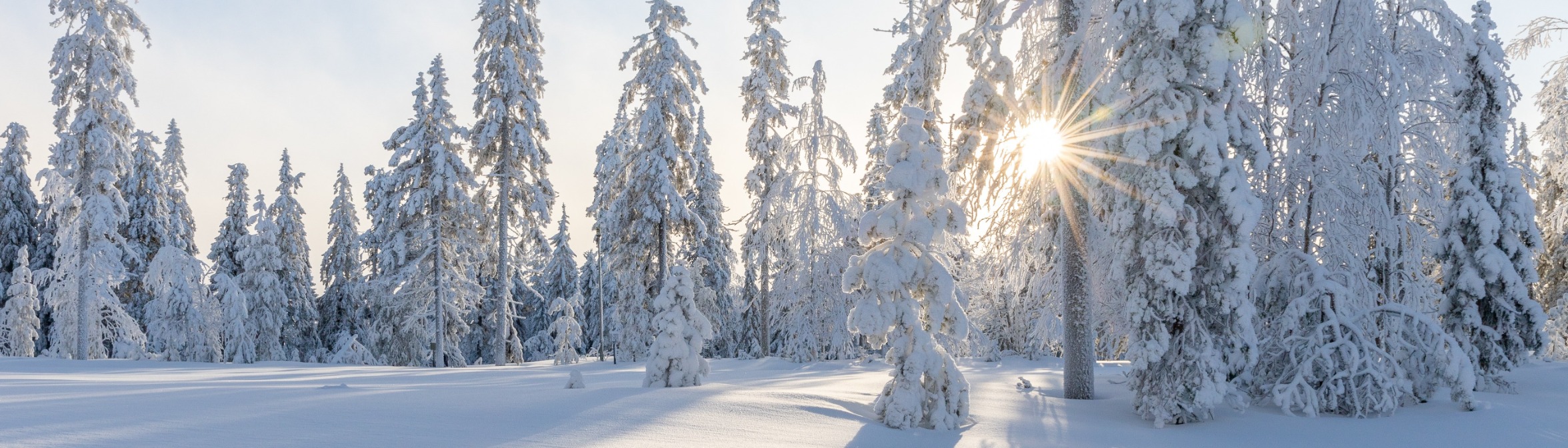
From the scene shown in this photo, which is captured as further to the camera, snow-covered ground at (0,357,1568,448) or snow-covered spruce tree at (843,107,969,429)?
snow-covered spruce tree at (843,107,969,429)

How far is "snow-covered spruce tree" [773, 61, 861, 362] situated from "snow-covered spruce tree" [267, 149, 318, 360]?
25.4m

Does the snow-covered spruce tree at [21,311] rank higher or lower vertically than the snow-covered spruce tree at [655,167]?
lower

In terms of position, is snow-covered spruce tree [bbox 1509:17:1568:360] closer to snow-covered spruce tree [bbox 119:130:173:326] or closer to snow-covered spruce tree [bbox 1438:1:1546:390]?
snow-covered spruce tree [bbox 1438:1:1546:390]

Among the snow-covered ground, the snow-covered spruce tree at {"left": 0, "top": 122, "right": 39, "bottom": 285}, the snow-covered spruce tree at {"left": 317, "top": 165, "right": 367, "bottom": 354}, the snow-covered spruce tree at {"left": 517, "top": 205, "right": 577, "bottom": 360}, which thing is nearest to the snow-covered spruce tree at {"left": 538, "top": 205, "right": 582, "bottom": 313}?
the snow-covered spruce tree at {"left": 517, "top": 205, "right": 577, "bottom": 360}

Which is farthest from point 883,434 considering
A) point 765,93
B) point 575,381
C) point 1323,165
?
point 765,93

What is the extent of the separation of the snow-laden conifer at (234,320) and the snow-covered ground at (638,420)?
24.0 metres

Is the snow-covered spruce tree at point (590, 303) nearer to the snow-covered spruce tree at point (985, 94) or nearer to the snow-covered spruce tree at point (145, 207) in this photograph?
the snow-covered spruce tree at point (145, 207)

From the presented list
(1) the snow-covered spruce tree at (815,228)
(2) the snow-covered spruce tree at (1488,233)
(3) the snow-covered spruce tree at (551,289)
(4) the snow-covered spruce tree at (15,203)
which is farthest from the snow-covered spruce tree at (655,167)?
(4) the snow-covered spruce tree at (15,203)

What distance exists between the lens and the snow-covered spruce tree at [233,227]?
37.2 m

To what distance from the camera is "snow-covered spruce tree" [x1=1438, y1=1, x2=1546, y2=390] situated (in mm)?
13617

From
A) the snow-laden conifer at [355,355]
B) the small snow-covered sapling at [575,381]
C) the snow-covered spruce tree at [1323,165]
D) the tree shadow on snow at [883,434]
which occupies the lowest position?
the snow-laden conifer at [355,355]

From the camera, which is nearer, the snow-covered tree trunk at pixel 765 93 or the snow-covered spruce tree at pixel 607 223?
the snow-covered tree trunk at pixel 765 93

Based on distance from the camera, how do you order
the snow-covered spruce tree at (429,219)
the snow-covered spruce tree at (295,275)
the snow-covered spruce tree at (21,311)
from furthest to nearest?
1. the snow-covered spruce tree at (295,275)
2. the snow-covered spruce tree at (21,311)
3. the snow-covered spruce tree at (429,219)

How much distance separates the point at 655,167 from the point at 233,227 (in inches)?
945
